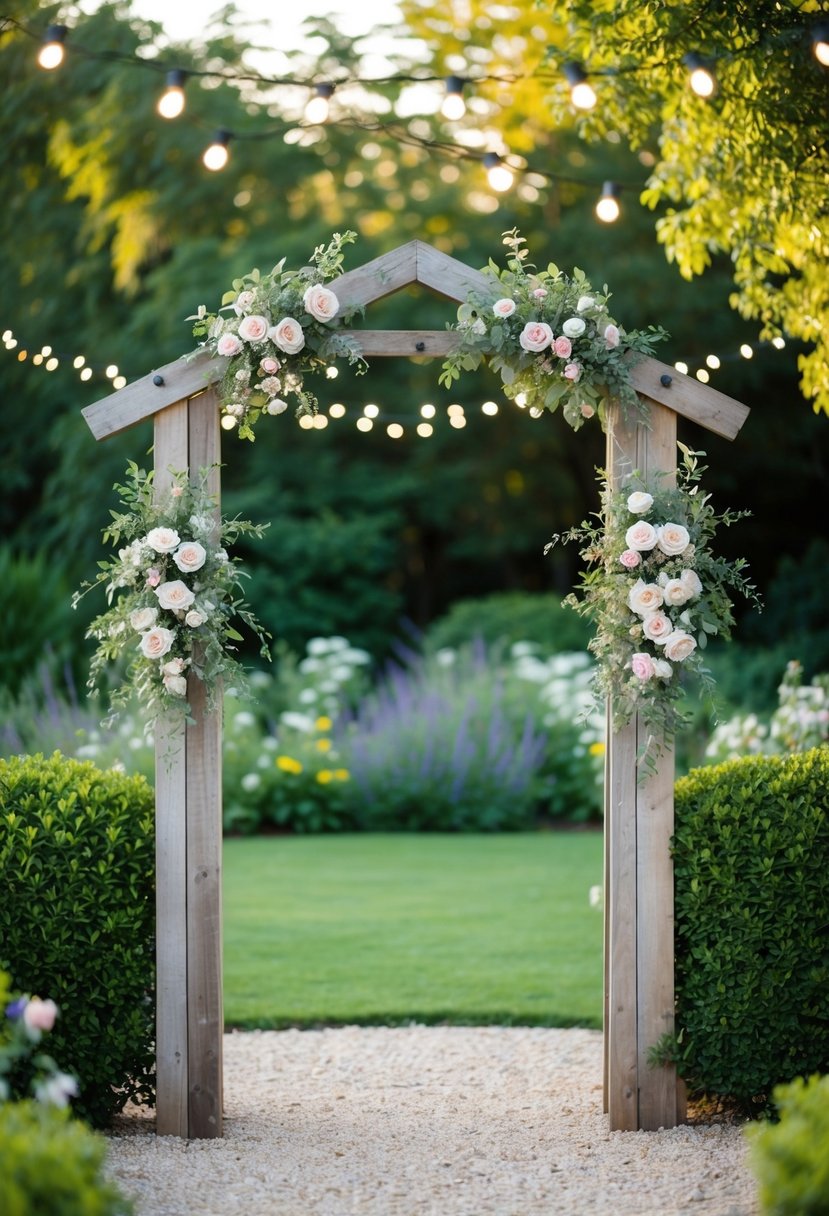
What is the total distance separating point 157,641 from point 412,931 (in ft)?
10.7

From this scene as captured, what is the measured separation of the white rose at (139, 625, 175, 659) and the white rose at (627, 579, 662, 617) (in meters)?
1.38

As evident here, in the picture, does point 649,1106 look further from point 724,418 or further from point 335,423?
point 335,423

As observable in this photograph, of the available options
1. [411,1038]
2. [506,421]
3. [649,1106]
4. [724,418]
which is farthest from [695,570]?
[506,421]

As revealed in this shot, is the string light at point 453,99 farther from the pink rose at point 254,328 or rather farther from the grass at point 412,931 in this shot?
the grass at point 412,931

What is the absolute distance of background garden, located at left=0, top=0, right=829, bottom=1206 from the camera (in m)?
3.86

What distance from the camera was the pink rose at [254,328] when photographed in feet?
12.6

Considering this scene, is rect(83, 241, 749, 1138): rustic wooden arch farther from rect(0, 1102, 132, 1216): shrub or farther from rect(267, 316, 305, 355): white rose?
rect(0, 1102, 132, 1216): shrub

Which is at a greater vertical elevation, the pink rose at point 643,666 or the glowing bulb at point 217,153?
the glowing bulb at point 217,153

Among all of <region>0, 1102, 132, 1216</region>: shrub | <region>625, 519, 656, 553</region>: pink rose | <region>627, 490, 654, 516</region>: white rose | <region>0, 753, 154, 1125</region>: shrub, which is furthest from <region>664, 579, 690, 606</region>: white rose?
<region>0, 1102, 132, 1216</region>: shrub

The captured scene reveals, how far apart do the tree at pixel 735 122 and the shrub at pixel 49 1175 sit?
13.7ft

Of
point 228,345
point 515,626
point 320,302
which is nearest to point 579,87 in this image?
point 320,302

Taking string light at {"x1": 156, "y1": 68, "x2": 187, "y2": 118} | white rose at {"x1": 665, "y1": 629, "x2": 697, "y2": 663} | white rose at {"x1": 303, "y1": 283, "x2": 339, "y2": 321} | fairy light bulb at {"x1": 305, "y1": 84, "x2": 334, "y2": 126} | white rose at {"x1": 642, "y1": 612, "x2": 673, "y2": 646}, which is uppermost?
fairy light bulb at {"x1": 305, "y1": 84, "x2": 334, "y2": 126}

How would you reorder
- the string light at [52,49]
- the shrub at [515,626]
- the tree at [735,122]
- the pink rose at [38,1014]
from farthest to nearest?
the shrub at [515,626] → the tree at [735,122] → the string light at [52,49] → the pink rose at [38,1014]

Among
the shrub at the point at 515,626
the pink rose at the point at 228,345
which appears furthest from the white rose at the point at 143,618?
the shrub at the point at 515,626
